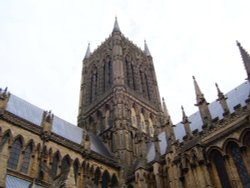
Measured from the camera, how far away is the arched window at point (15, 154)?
25.1 meters

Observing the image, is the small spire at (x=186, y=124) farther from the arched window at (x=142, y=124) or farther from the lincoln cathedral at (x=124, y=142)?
the arched window at (x=142, y=124)

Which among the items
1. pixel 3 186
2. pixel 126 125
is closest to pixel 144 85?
pixel 126 125

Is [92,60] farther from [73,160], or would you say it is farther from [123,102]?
[73,160]

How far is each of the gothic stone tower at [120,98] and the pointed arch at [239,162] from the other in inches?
391

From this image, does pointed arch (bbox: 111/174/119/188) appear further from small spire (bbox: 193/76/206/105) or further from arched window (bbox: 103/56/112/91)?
arched window (bbox: 103/56/112/91)

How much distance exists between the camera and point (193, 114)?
116ft

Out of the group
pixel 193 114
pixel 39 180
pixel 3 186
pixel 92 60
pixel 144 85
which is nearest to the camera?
pixel 3 186

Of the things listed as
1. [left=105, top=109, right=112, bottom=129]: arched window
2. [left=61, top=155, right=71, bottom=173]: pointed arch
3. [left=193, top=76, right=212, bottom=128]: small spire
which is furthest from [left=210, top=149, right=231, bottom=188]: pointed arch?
[left=105, top=109, right=112, bottom=129]: arched window

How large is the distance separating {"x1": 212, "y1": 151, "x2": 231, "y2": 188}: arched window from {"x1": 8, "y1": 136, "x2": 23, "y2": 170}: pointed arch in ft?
52.5

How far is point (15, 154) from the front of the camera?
2566 centimetres

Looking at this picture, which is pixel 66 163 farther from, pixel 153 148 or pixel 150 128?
pixel 150 128

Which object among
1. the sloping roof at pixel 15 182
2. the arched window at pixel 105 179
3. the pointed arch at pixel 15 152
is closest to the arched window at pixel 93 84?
the arched window at pixel 105 179

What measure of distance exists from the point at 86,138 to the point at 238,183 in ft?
52.4

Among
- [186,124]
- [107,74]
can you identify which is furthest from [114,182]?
[107,74]
